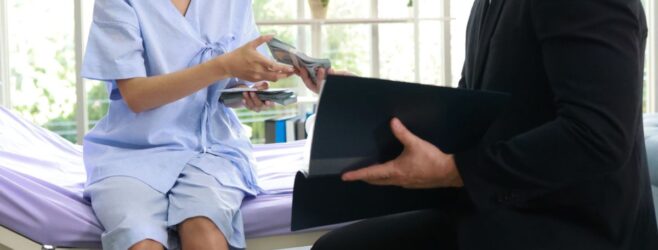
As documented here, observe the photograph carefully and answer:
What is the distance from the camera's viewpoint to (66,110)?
429 cm

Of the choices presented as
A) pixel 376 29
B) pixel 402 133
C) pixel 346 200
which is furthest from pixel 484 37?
pixel 376 29

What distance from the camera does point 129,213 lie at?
5.45 feet

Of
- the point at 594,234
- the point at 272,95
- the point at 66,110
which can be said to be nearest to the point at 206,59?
the point at 272,95

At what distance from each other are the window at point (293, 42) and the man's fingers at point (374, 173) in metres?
2.68

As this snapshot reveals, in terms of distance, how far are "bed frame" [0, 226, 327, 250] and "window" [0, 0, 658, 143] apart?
6.78 feet

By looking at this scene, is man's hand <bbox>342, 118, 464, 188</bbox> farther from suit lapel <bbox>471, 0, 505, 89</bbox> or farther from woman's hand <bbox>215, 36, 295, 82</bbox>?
woman's hand <bbox>215, 36, 295, 82</bbox>

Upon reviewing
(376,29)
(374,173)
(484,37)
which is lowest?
(374,173)

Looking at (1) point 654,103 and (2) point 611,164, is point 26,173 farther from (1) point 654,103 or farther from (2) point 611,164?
(1) point 654,103

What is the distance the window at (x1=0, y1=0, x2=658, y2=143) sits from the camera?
411 centimetres

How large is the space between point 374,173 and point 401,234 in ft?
1.11

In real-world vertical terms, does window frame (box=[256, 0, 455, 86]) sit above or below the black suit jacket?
above

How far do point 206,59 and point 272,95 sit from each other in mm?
180

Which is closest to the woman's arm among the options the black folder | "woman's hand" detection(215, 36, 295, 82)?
"woman's hand" detection(215, 36, 295, 82)

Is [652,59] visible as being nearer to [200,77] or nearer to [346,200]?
[200,77]
